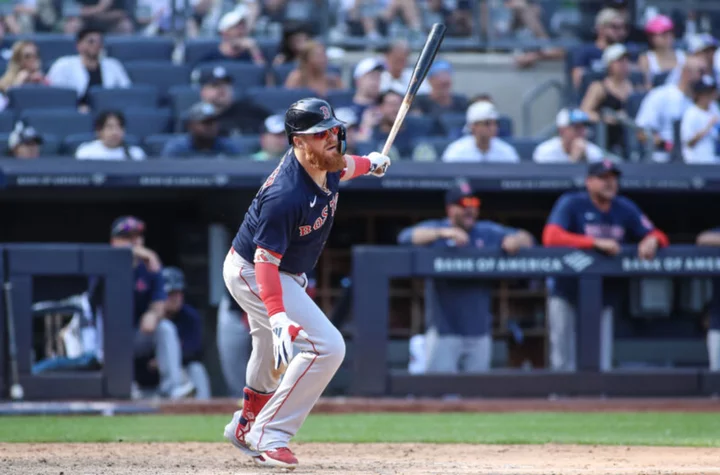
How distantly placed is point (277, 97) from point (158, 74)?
1.17 metres

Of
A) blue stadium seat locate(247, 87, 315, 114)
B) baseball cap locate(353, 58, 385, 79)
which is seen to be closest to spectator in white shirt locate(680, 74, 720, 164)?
baseball cap locate(353, 58, 385, 79)

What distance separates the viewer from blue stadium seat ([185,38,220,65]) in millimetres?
10242

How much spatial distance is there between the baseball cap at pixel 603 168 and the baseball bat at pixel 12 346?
3.95m

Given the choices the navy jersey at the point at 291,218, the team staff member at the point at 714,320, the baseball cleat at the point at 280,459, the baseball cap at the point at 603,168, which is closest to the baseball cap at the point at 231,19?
the baseball cap at the point at 603,168

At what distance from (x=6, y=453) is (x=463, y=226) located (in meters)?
3.66

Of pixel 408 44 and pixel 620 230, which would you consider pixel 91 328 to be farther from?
pixel 408 44

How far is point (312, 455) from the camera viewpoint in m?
5.61

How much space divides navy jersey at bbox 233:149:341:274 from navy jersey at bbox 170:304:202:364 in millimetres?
3522

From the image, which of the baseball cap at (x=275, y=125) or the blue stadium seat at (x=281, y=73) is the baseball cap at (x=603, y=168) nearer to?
the baseball cap at (x=275, y=125)

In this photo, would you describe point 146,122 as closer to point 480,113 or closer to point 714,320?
point 480,113

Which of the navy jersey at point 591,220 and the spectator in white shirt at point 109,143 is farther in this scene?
the spectator in white shirt at point 109,143

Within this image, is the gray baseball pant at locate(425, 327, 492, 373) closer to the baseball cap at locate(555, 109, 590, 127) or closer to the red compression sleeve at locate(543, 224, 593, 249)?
the red compression sleeve at locate(543, 224, 593, 249)

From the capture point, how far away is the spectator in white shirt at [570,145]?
8.99m

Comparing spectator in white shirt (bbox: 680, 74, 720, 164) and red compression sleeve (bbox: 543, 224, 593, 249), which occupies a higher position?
spectator in white shirt (bbox: 680, 74, 720, 164)
